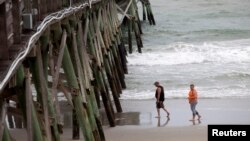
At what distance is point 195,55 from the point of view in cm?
Result: 2792

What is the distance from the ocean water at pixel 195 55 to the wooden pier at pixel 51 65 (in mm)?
2784

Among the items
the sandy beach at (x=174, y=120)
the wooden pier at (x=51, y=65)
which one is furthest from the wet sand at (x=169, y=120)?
the wooden pier at (x=51, y=65)

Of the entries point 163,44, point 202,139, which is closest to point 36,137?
point 202,139

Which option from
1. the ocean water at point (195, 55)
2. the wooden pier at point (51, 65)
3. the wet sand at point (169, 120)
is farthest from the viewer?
the ocean water at point (195, 55)

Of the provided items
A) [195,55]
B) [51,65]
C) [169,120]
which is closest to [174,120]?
[169,120]

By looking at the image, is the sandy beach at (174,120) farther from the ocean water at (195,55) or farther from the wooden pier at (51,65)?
the ocean water at (195,55)

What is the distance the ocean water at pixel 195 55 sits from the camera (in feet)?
63.7

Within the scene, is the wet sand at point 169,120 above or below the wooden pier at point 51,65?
below

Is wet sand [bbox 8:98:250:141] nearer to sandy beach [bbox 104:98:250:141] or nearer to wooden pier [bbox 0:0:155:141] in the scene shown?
sandy beach [bbox 104:98:250:141]

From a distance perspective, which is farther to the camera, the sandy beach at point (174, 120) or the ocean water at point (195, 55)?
the ocean water at point (195, 55)

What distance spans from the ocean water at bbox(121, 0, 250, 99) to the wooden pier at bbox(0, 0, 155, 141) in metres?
2.78

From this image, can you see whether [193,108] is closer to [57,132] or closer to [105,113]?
[105,113]

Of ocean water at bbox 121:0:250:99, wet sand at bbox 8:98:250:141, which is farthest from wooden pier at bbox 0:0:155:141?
ocean water at bbox 121:0:250:99

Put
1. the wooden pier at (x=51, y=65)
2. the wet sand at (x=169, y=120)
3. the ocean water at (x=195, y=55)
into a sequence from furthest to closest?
the ocean water at (x=195, y=55), the wet sand at (x=169, y=120), the wooden pier at (x=51, y=65)
